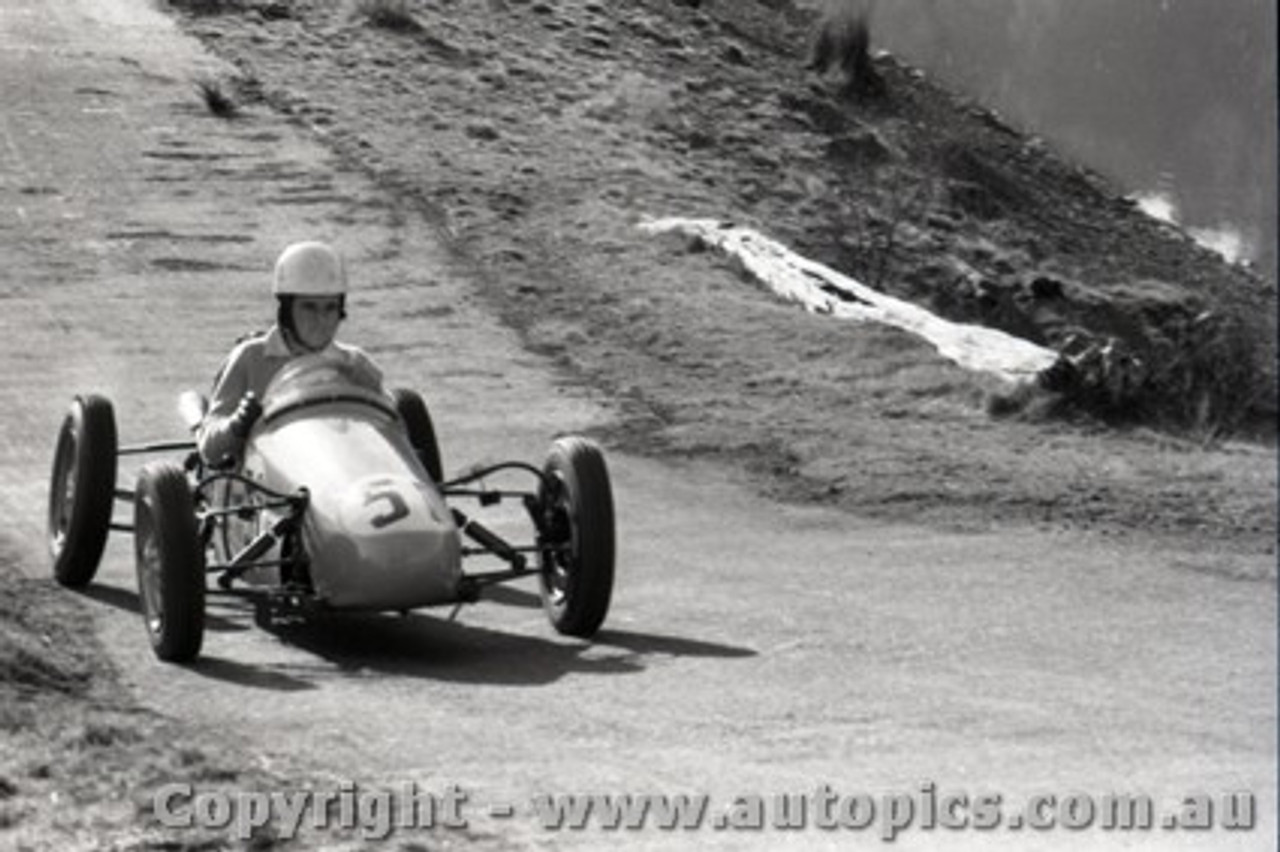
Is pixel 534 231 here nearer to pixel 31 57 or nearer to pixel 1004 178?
pixel 1004 178

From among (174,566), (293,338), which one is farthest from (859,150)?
(174,566)

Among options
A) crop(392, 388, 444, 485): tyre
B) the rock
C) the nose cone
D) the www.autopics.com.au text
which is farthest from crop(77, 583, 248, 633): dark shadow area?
the rock

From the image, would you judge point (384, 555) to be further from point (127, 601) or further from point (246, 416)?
point (127, 601)

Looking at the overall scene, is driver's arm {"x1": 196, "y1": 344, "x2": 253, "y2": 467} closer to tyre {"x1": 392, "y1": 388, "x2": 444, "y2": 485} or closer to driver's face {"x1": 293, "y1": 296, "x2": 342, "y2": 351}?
driver's face {"x1": 293, "y1": 296, "x2": 342, "y2": 351}

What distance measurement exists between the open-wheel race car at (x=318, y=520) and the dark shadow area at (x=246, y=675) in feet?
0.36

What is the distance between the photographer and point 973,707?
10344 mm

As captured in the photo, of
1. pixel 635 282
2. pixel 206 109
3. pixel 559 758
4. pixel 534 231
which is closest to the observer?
pixel 559 758

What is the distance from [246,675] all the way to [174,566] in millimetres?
526

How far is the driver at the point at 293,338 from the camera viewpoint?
41.7 ft

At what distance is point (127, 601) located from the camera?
496 inches

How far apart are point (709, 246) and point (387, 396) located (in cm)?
1203

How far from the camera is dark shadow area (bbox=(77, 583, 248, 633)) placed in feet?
39.8

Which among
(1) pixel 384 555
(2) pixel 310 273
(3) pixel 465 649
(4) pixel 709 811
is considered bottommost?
(4) pixel 709 811

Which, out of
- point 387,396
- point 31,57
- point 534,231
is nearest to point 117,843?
point 387,396
